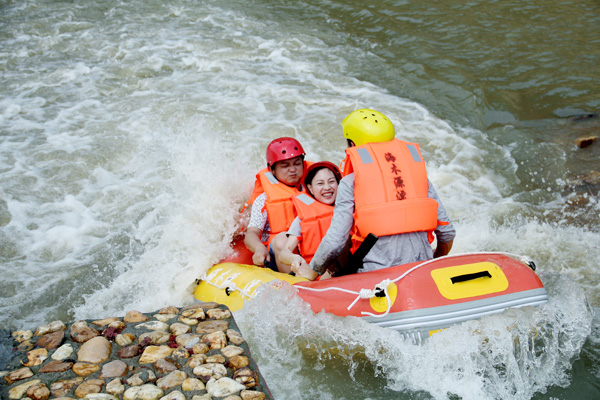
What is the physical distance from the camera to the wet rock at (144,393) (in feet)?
9.27

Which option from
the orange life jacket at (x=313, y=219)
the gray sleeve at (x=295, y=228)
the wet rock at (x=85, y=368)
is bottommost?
the wet rock at (x=85, y=368)

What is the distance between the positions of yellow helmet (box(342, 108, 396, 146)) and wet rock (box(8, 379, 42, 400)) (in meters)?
2.54

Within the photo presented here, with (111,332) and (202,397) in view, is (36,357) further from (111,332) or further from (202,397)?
(202,397)

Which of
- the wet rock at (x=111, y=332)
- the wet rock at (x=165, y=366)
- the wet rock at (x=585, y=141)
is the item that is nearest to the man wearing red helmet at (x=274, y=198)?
the wet rock at (x=111, y=332)

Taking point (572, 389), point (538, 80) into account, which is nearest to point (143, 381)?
point (572, 389)

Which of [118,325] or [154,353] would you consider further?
[118,325]

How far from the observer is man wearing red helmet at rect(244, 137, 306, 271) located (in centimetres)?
483

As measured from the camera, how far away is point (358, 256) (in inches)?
146

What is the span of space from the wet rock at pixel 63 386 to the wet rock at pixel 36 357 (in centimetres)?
25

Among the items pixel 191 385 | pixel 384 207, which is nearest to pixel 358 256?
pixel 384 207

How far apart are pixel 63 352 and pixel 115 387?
485 millimetres

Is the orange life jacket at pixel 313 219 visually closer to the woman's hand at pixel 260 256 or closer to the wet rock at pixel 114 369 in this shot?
the woman's hand at pixel 260 256

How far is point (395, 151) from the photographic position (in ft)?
12.2

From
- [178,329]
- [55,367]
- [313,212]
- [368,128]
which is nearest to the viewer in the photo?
[55,367]
